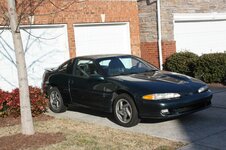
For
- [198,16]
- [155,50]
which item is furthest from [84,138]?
[198,16]

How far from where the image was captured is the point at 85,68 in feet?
31.7

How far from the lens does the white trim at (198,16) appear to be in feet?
52.4

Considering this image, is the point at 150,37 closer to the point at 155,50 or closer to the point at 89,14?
the point at 155,50

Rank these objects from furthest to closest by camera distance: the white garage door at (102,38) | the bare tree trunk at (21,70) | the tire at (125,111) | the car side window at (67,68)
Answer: the white garage door at (102,38), the car side window at (67,68), the tire at (125,111), the bare tree trunk at (21,70)

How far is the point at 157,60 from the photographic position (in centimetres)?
1551

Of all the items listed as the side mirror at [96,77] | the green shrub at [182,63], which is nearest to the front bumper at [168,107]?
the side mirror at [96,77]

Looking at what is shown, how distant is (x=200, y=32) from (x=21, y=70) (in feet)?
36.0

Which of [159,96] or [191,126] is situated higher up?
[159,96]

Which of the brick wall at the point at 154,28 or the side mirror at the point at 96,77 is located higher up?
the brick wall at the point at 154,28

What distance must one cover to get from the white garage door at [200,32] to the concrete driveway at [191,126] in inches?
242

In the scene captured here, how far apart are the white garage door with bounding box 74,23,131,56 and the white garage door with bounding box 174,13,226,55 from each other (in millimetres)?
2213

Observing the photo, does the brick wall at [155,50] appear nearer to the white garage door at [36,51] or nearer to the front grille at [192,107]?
the white garage door at [36,51]

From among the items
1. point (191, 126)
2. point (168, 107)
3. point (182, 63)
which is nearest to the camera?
point (168, 107)

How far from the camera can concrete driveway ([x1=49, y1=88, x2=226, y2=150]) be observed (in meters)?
7.05
